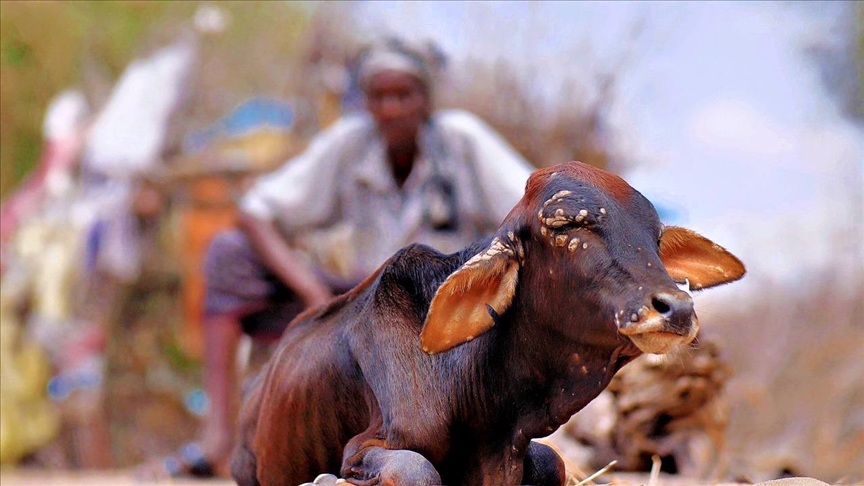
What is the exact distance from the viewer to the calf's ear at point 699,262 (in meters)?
1.51

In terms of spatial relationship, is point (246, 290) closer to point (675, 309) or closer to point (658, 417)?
point (658, 417)

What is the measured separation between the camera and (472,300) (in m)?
1.41

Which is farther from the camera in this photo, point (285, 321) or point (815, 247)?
point (815, 247)

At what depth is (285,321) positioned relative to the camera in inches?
151

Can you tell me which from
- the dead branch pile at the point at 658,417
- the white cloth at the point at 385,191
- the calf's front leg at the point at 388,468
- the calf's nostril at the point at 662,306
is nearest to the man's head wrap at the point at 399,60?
the white cloth at the point at 385,191

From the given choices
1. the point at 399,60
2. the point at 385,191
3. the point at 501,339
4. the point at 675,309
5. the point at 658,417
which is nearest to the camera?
the point at 675,309

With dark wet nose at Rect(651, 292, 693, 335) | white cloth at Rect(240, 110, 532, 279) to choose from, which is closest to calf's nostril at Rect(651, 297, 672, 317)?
dark wet nose at Rect(651, 292, 693, 335)

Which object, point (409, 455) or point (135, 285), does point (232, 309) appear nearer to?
point (409, 455)

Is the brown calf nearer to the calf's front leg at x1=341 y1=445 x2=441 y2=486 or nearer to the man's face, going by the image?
the calf's front leg at x1=341 y1=445 x2=441 y2=486

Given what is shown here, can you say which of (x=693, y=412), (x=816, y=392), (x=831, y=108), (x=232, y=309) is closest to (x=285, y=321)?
(x=232, y=309)

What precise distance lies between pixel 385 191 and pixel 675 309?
248cm

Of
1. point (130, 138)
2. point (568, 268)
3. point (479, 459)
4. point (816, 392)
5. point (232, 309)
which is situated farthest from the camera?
point (130, 138)

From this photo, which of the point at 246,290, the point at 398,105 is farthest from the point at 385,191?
the point at 246,290

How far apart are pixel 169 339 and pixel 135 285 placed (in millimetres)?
497
